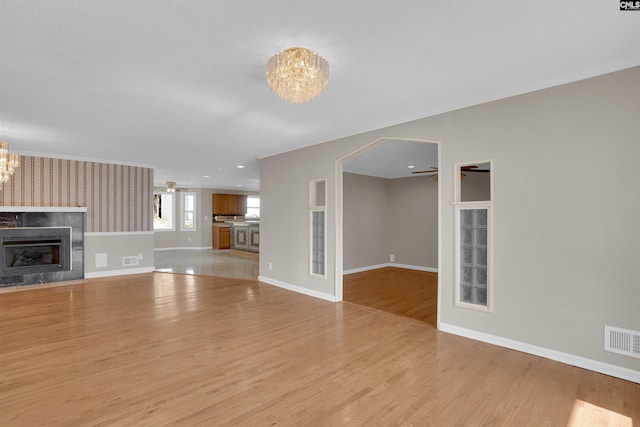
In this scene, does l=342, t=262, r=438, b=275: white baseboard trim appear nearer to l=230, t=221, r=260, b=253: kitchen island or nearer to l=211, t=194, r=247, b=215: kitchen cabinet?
l=230, t=221, r=260, b=253: kitchen island

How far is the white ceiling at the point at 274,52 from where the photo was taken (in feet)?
6.03

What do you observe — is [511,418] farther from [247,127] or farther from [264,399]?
[247,127]

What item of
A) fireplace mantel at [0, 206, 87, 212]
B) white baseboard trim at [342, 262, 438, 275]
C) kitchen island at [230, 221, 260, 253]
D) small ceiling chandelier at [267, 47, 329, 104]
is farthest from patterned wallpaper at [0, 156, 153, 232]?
small ceiling chandelier at [267, 47, 329, 104]

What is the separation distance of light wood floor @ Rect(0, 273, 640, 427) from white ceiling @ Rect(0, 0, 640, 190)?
2.46 meters

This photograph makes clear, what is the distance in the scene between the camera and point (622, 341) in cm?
252

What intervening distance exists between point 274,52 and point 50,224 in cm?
623

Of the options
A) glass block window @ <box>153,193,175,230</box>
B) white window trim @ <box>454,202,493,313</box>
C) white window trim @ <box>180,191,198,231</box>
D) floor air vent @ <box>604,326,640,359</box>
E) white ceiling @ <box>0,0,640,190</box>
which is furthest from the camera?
white window trim @ <box>180,191,198,231</box>

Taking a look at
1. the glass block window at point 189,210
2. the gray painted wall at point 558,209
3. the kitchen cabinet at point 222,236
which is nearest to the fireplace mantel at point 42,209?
the glass block window at point 189,210

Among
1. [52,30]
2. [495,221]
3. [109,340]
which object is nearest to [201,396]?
[109,340]

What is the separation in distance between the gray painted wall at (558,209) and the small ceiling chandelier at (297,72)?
1939 millimetres

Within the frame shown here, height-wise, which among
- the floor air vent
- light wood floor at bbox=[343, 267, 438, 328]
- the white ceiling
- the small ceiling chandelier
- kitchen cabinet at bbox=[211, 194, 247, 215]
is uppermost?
the white ceiling

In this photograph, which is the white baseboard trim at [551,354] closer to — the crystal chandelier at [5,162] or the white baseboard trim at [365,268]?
the white baseboard trim at [365,268]

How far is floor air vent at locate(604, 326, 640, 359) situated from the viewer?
8.09ft

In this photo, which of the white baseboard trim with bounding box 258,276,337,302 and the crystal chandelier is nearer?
the crystal chandelier
